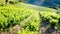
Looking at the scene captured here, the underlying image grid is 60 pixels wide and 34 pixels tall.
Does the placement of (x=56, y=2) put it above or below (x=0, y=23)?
below

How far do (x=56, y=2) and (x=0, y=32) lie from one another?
76286 millimetres

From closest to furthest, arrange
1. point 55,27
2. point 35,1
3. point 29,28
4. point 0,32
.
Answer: point 0,32, point 29,28, point 55,27, point 35,1

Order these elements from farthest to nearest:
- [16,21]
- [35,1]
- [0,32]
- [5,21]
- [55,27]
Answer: [35,1] < [55,27] < [16,21] < [5,21] < [0,32]

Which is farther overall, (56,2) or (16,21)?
(56,2)

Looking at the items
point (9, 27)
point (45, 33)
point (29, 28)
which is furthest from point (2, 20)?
point (45, 33)

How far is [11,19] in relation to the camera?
2125 centimetres

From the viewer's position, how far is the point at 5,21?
19.6 metres

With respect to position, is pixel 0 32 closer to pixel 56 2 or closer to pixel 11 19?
pixel 11 19

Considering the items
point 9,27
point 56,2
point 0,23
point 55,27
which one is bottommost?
point 56,2

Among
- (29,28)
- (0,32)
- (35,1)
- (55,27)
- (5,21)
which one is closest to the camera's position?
(0,32)

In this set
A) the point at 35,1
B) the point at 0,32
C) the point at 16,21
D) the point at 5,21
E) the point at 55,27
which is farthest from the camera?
the point at 35,1

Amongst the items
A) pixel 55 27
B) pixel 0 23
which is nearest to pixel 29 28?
pixel 0 23

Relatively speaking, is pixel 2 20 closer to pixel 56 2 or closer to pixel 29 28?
pixel 29 28

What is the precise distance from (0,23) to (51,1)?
248 ft
